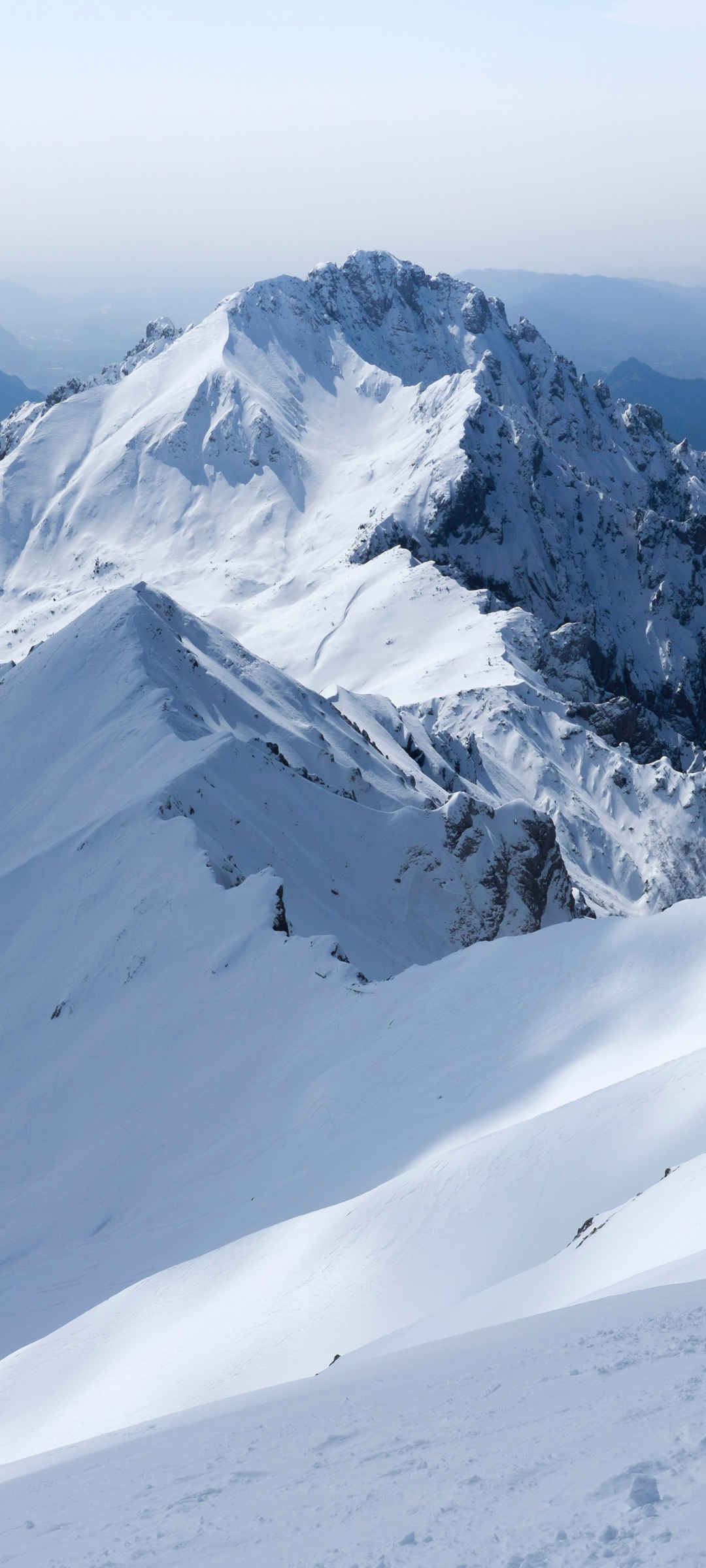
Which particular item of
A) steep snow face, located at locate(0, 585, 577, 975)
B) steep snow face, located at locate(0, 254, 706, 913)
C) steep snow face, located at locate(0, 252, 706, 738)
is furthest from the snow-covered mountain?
steep snow face, located at locate(0, 252, 706, 738)

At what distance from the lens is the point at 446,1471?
32.5ft

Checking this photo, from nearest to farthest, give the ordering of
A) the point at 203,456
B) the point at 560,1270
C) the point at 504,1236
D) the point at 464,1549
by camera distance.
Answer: the point at 464,1549, the point at 560,1270, the point at 504,1236, the point at 203,456

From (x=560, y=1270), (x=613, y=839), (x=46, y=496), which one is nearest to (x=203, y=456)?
(x=46, y=496)

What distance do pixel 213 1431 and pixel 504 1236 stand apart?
7.68 m

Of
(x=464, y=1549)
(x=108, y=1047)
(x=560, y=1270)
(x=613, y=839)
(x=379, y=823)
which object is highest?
(x=464, y=1549)

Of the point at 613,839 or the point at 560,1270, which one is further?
the point at 613,839

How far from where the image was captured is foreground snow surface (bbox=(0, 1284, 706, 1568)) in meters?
8.54

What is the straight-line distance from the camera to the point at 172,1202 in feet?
100

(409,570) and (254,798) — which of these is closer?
(254,798)

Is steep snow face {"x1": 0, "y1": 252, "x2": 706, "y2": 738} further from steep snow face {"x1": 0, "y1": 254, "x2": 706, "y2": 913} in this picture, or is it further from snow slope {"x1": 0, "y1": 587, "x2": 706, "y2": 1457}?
snow slope {"x1": 0, "y1": 587, "x2": 706, "y2": 1457}

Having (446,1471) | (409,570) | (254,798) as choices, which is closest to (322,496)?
(409,570)

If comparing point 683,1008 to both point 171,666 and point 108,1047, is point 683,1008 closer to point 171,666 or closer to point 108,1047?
point 108,1047

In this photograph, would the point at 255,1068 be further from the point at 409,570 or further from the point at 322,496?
the point at 322,496

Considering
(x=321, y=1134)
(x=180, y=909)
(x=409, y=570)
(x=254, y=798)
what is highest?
(x=180, y=909)
